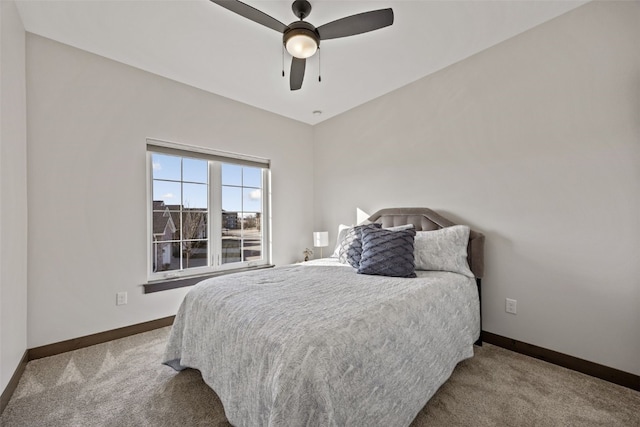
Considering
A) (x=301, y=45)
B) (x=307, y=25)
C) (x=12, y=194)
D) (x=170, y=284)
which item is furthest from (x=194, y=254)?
(x=307, y=25)

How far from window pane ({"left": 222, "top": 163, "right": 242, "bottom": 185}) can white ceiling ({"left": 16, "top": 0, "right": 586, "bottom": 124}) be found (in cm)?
91

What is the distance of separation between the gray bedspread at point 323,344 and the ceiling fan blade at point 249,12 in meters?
1.75

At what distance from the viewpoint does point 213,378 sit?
5.10 feet

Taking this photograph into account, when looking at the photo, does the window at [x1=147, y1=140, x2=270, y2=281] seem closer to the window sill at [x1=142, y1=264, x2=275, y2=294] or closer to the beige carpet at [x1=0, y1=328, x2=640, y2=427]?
the window sill at [x1=142, y1=264, x2=275, y2=294]

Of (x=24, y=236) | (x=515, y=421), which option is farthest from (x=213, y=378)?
Answer: (x=24, y=236)

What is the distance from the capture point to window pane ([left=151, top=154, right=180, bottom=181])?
290cm

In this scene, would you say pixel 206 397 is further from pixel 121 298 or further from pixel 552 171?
pixel 552 171

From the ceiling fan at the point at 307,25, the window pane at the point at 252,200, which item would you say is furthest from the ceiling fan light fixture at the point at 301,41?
the window pane at the point at 252,200

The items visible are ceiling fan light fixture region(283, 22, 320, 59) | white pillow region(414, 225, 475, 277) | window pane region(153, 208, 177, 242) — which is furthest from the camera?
window pane region(153, 208, 177, 242)

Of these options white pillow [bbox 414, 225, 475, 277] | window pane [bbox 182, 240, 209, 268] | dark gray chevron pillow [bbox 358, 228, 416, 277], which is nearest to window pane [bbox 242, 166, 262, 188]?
window pane [bbox 182, 240, 209, 268]

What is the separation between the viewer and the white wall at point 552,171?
1847 mm

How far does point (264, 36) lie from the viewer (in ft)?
7.48

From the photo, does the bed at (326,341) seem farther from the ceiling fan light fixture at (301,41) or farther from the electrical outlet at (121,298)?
the ceiling fan light fixture at (301,41)

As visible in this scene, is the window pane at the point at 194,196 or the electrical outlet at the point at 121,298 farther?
the window pane at the point at 194,196
